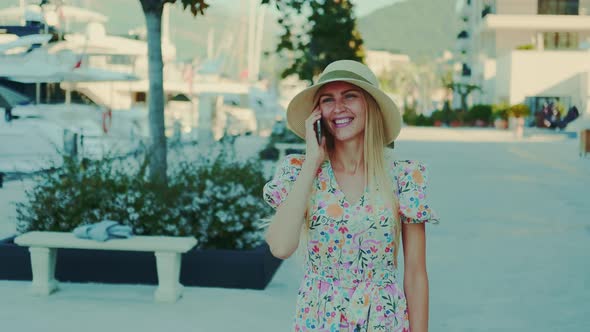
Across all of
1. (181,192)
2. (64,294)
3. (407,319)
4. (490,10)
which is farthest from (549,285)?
(490,10)

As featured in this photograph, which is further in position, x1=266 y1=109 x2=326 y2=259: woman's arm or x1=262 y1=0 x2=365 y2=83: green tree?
x1=262 y1=0 x2=365 y2=83: green tree

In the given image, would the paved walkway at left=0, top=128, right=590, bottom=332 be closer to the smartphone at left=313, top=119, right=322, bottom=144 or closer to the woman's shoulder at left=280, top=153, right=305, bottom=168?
the woman's shoulder at left=280, top=153, right=305, bottom=168

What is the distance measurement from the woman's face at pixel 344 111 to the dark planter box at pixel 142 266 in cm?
469

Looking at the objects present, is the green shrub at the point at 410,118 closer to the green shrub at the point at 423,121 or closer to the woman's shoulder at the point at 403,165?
the green shrub at the point at 423,121

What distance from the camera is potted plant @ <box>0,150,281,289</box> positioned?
316 inches

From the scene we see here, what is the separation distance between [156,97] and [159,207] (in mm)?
2121

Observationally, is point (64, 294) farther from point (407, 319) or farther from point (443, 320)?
point (407, 319)

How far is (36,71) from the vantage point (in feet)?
92.3

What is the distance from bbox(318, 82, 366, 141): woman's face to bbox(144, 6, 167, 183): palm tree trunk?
6.44 metres

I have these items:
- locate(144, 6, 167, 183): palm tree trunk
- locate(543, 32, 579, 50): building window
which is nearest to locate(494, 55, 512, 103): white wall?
locate(543, 32, 579, 50): building window

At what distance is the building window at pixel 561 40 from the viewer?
72.1 meters

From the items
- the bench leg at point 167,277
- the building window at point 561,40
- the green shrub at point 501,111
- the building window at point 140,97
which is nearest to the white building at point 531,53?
the building window at point 561,40

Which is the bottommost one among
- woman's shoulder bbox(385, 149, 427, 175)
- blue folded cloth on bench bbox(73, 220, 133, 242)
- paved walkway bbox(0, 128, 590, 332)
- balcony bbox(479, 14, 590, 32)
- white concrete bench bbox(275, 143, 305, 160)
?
paved walkway bbox(0, 128, 590, 332)

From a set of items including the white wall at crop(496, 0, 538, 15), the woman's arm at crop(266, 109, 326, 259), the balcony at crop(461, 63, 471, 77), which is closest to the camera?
the woman's arm at crop(266, 109, 326, 259)
